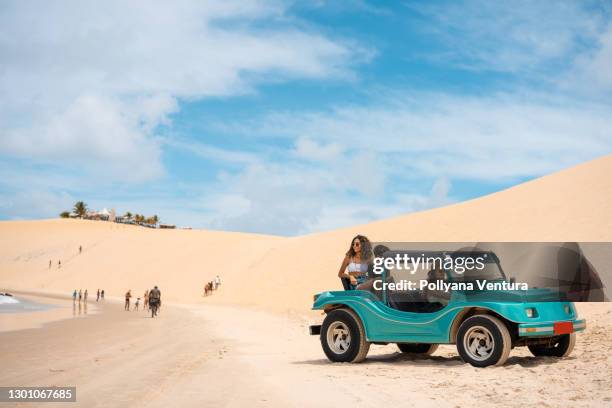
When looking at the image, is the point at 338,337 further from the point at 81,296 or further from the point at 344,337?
the point at 81,296

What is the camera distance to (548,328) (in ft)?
37.5

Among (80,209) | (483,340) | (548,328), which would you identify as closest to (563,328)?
(548,328)

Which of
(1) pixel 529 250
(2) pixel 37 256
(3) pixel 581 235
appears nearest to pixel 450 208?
(3) pixel 581 235

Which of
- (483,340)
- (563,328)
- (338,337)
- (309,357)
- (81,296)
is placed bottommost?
(309,357)

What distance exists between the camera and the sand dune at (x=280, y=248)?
4747cm

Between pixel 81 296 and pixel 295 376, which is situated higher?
pixel 81 296

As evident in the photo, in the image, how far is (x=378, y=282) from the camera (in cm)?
1285

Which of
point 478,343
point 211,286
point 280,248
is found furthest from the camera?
point 280,248

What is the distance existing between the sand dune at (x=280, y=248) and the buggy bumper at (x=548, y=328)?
90.2ft

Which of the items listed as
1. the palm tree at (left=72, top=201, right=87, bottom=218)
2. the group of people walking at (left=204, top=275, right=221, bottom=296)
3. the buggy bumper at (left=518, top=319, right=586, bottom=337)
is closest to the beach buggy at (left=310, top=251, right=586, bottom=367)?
the buggy bumper at (left=518, top=319, right=586, bottom=337)

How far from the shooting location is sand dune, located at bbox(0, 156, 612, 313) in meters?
47.5

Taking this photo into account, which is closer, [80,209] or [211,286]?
[211,286]

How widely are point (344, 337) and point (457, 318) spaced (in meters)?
2.41

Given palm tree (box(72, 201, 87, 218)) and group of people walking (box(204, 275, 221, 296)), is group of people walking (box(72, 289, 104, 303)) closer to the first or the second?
group of people walking (box(204, 275, 221, 296))
